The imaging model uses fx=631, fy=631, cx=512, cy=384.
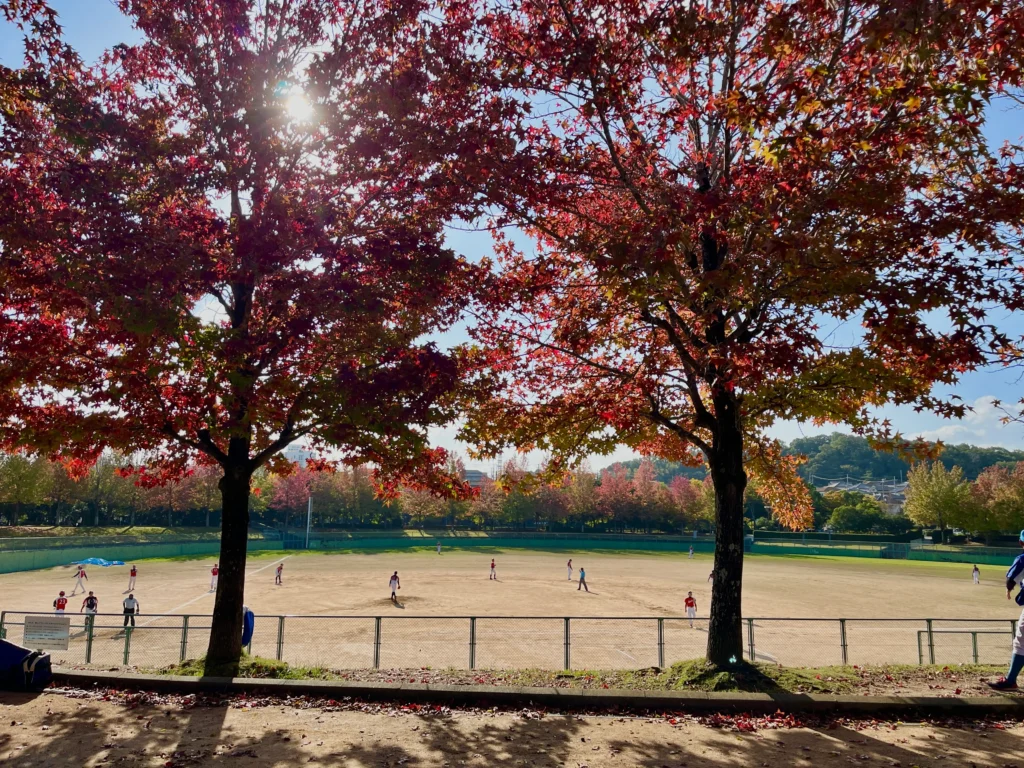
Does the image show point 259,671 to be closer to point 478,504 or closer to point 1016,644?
point 1016,644

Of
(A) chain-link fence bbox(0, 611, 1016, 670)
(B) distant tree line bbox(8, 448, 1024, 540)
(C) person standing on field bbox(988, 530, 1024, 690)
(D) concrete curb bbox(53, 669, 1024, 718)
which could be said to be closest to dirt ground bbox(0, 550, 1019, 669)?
(A) chain-link fence bbox(0, 611, 1016, 670)

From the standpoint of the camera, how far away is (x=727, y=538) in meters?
9.98

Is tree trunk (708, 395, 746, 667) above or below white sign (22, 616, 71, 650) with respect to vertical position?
above

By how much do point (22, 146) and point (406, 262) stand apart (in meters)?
5.42

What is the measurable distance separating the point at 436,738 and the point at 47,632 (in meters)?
8.61

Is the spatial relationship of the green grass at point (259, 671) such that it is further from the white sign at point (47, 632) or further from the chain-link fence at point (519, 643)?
the chain-link fence at point (519, 643)

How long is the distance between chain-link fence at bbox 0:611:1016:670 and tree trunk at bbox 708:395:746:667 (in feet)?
13.2

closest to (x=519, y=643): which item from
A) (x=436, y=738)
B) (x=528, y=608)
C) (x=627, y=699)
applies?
(x=528, y=608)

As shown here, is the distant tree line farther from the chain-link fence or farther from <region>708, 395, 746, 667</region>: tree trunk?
<region>708, 395, 746, 667</region>: tree trunk

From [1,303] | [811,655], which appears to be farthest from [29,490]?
[811,655]

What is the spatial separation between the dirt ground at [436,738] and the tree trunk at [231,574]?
2.33 m

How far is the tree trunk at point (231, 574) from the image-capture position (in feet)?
33.9

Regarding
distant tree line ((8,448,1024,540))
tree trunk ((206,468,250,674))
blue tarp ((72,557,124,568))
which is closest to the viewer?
tree trunk ((206,468,250,674))

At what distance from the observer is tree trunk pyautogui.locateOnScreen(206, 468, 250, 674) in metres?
10.3
